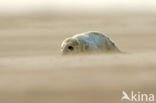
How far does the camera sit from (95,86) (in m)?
8.77

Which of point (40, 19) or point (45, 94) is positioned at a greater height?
point (40, 19)

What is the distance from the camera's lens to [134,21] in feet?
85.2

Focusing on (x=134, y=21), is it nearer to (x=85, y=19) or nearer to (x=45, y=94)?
(x=85, y=19)

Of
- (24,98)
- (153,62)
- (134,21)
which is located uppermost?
(134,21)

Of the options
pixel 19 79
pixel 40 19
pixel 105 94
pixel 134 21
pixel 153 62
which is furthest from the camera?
pixel 40 19

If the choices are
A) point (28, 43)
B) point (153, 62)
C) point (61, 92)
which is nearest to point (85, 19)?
point (28, 43)

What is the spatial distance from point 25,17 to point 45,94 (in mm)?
20552

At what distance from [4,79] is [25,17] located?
771 inches

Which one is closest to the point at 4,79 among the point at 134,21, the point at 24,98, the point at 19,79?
the point at 19,79

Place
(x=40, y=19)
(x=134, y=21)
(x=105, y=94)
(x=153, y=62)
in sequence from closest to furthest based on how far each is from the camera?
(x=105, y=94) → (x=153, y=62) → (x=134, y=21) → (x=40, y=19)

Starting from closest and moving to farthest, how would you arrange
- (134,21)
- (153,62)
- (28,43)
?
1. (153,62)
2. (28,43)
3. (134,21)

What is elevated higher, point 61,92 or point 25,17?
point 25,17

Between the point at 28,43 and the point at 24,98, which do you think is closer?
the point at 24,98

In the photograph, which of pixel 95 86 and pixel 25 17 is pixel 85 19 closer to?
pixel 25 17
